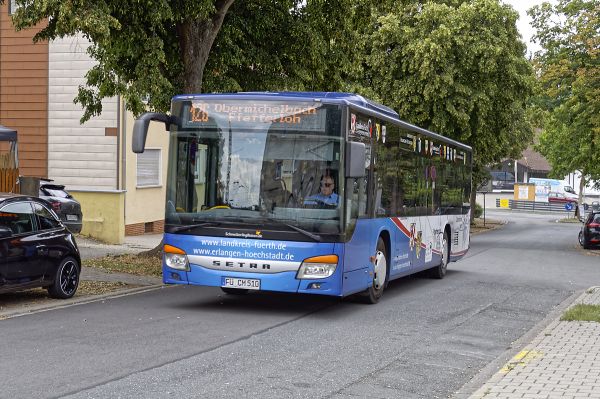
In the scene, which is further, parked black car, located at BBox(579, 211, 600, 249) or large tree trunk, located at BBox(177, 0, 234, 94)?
parked black car, located at BBox(579, 211, 600, 249)

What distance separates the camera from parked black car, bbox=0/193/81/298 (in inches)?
483

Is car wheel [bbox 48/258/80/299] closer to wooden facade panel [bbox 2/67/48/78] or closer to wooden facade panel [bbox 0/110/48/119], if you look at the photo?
wooden facade panel [bbox 0/110/48/119]

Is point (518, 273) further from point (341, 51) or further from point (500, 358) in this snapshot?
point (500, 358)

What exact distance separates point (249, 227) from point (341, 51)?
413 inches

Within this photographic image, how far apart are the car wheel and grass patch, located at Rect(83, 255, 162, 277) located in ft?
11.9

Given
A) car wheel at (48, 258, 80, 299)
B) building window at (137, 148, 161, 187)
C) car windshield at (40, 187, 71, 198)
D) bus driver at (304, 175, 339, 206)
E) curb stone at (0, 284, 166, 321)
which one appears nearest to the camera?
curb stone at (0, 284, 166, 321)

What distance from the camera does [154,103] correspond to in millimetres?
17781

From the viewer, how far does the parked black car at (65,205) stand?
25.1 metres

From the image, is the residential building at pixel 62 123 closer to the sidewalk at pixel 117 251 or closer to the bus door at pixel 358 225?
the sidewalk at pixel 117 251

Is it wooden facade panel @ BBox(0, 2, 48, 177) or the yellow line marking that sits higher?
wooden facade panel @ BBox(0, 2, 48, 177)

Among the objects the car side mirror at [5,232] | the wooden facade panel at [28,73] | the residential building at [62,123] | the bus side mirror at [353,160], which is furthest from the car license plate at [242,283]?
the wooden facade panel at [28,73]

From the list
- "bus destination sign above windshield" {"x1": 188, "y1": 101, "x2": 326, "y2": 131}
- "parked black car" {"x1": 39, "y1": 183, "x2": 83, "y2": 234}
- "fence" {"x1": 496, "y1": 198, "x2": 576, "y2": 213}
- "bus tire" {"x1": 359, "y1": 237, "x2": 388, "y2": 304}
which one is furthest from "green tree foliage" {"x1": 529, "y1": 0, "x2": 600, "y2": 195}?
"fence" {"x1": 496, "y1": 198, "x2": 576, "y2": 213}

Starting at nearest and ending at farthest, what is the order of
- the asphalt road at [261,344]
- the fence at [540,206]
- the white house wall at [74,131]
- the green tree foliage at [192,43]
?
the asphalt road at [261,344], the green tree foliage at [192,43], the white house wall at [74,131], the fence at [540,206]

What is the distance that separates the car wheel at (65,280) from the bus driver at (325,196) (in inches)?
152
